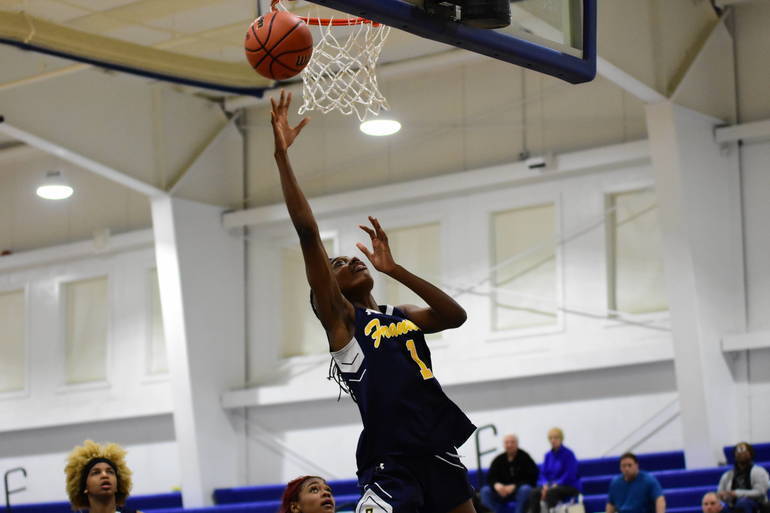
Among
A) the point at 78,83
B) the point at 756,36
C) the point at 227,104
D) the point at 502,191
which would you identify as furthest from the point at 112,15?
the point at 756,36

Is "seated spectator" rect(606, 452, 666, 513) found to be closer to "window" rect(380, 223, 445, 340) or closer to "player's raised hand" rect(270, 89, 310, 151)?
"window" rect(380, 223, 445, 340)

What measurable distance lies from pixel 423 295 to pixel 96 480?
2.15 meters

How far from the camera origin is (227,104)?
1908 cm

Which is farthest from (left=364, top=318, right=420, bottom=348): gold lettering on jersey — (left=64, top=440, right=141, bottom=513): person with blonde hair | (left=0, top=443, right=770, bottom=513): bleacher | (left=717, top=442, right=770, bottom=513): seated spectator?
(left=717, top=442, right=770, bottom=513): seated spectator

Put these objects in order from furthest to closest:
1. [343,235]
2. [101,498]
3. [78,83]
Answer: [343,235]
[78,83]
[101,498]

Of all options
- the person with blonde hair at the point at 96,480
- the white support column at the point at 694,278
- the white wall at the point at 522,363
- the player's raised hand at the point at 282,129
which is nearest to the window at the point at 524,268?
the white wall at the point at 522,363

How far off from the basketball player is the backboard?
0.82 metres

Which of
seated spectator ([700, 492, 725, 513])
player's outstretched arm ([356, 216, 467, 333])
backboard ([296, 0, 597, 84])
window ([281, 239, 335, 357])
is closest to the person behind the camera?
player's outstretched arm ([356, 216, 467, 333])

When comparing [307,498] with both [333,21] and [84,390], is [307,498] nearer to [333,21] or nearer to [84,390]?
[333,21]

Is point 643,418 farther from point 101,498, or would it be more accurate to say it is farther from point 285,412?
point 101,498

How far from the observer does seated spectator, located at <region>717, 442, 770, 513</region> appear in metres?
12.8

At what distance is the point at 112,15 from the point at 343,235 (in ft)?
16.3

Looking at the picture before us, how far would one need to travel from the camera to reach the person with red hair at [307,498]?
212 inches

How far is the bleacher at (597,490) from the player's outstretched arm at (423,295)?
7.15 metres
